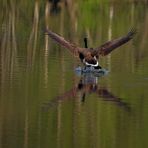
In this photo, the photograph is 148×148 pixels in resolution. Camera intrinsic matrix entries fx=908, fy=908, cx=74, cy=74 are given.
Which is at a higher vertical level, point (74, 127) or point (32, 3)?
point (32, 3)

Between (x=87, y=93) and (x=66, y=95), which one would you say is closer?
(x=66, y=95)

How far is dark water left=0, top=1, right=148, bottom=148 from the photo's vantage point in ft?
39.0

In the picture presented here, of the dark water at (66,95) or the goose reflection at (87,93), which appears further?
the goose reflection at (87,93)

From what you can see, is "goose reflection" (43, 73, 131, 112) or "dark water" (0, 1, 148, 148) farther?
"goose reflection" (43, 73, 131, 112)

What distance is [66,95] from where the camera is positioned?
1500 centimetres

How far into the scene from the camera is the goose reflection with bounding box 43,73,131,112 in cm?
1425

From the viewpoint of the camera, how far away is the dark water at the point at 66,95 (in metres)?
11.9

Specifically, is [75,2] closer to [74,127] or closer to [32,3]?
[32,3]

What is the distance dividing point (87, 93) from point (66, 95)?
0.53m

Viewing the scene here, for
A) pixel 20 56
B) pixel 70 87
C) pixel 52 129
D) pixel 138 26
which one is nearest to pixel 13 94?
pixel 70 87

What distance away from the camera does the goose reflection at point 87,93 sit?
46.8 ft

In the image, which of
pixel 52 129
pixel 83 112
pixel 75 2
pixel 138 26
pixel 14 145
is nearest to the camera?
pixel 14 145

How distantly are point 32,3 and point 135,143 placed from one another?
2778cm

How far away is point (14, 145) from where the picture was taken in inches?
443
